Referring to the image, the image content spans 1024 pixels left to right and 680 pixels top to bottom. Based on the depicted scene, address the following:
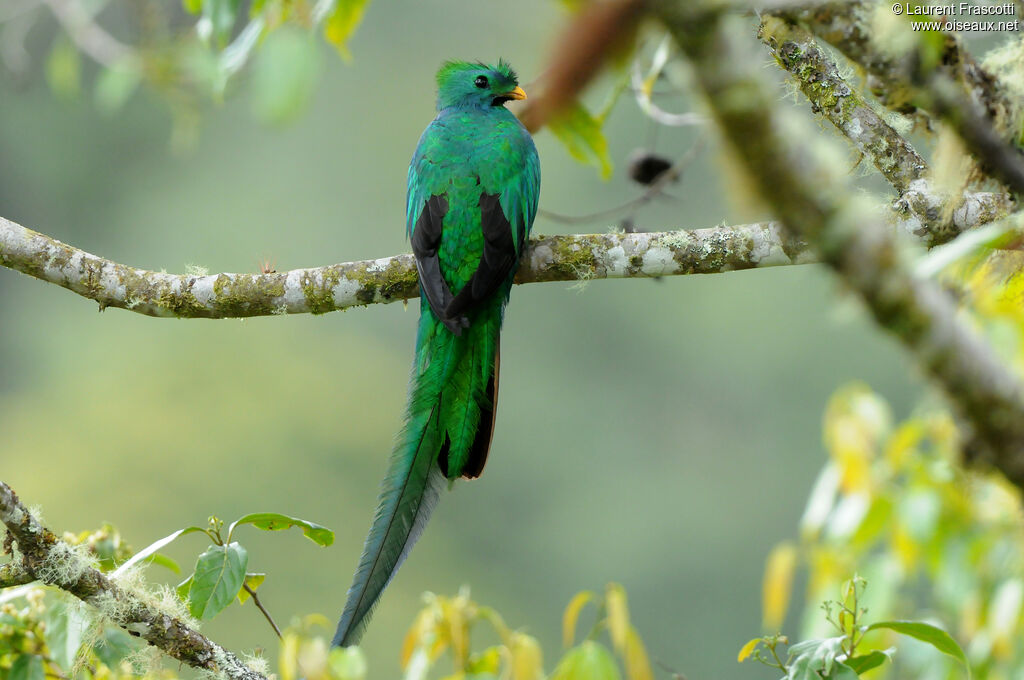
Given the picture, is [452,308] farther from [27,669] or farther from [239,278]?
[27,669]

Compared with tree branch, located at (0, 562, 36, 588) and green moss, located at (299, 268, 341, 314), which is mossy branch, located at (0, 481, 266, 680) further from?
green moss, located at (299, 268, 341, 314)

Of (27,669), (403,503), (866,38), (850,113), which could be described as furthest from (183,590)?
(850,113)

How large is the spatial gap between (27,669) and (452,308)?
1.30 metres

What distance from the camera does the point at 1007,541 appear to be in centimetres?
250

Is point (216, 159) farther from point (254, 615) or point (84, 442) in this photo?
point (254, 615)

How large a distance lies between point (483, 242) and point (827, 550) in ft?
3.97

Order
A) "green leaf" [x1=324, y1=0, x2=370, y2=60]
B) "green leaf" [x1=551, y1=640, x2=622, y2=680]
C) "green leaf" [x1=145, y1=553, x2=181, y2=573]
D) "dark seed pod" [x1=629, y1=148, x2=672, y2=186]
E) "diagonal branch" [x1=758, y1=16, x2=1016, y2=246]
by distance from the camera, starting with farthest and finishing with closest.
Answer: "dark seed pod" [x1=629, y1=148, x2=672, y2=186] < "diagonal branch" [x1=758, y1=16, x2=1016, y2=246] < "green leaf" [x1=145, y1=553, x2=181, y2=573] < "green leaf" [x1=324, y1=0, x2=370, y2=60] < "green leaf" [x1=551, y1=640, x2=622, y2=680]

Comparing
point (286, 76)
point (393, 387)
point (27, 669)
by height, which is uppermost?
point (393, 387)

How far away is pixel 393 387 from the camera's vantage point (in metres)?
16.8

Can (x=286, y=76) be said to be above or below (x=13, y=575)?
above

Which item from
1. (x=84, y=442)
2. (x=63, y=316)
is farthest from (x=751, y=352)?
(x=63, y=316)

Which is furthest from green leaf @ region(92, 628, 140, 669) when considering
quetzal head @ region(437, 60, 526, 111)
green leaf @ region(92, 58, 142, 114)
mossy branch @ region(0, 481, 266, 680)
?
quetzal head @ region(437, 60, 526, 111)

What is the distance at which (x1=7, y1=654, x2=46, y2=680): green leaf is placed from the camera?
4.93 ft

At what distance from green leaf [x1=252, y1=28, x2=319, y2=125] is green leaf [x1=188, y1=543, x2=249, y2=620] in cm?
83
